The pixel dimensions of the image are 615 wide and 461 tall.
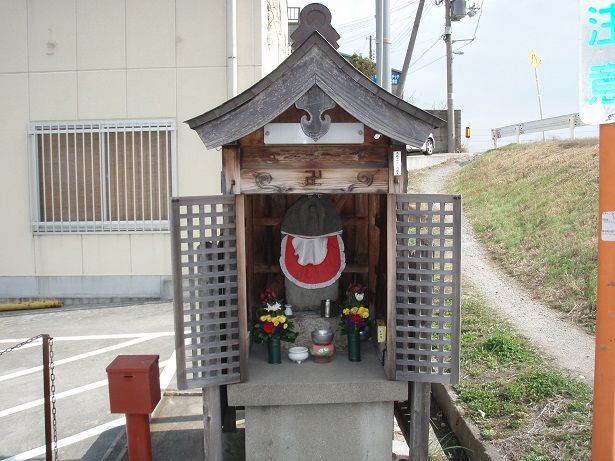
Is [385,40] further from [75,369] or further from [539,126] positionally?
[539,126]

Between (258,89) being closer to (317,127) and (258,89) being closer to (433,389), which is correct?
(317,127)

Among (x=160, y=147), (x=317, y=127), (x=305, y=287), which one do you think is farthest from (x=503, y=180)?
(x=317, y=127)

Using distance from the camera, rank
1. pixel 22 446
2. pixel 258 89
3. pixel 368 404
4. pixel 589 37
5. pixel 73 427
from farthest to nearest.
A: pixel 73 427 < pixel 22 446 < pixel 368 404 < pixel 258 89 < pixel 589 37

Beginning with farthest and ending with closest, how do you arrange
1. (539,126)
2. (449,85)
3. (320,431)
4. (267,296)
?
(449,85)
(539,126)
(267,296)
(320,431)

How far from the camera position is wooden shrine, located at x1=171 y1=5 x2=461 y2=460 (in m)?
4.47

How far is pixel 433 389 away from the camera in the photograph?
7223 millimetres

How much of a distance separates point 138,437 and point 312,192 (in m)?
2.53

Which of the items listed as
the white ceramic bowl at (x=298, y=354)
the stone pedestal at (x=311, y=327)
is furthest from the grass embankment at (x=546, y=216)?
the white ceramic bowl at (x=298, y=354)

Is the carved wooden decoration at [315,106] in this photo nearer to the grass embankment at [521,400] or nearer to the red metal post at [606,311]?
the red metal post at [606,311]

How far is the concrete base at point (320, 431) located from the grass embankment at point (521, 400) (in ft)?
4.12

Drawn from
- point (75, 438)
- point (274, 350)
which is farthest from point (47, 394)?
point (274, 350)

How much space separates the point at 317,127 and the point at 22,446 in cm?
433

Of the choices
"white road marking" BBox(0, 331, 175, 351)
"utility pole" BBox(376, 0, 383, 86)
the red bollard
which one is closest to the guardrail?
"utility pole" BBox(376, 0, 383, 86)

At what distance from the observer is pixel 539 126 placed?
22016 millimetres
